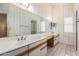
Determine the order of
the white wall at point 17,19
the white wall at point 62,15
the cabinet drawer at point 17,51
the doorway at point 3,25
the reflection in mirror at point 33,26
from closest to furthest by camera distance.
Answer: the cabinet drawer at point 17,51 → the doorway at point 3,25 → the white wall at point 17,19 → the white wall at point 62,15 → the reflection in mirror at point 33,26

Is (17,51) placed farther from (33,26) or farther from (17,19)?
(33,26)

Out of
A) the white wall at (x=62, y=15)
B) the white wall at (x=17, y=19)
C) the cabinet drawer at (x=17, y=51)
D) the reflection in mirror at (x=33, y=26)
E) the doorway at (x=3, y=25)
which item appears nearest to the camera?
the cabinet drawer at (x=17, y=51)

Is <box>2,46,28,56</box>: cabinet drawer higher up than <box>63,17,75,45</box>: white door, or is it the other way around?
<box>63,17,75,45</box>: white door

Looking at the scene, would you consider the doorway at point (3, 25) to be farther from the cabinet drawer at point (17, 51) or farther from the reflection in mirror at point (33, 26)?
the reflection in mirror at point (33, 26)

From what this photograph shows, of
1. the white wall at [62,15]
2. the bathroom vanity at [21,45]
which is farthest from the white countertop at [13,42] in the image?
the white wall at [62,15]

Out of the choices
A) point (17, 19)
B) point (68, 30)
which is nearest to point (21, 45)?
point (17, 19)

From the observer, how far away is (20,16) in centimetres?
158

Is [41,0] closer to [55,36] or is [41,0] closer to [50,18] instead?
[50,18]

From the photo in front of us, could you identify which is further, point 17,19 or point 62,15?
point 62,15

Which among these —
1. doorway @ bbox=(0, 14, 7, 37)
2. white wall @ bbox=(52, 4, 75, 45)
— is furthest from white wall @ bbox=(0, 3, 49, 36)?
white wall @ bbox=(52, 4, 75, 45)

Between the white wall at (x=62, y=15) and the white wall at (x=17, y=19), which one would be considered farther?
the white wall at (x=62, y=15)

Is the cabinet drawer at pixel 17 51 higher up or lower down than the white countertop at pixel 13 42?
lower down

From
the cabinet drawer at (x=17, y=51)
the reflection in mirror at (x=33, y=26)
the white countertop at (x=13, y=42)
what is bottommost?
the cabinet drawer at (x=17, y=51)

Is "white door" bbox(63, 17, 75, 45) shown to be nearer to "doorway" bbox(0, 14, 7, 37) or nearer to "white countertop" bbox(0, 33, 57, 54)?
"white countertop" bbox(0, 33, 57, 54)
